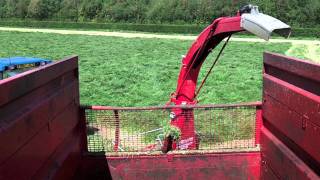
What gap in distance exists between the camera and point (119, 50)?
27391 mm

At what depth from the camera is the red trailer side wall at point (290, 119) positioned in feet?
9.45

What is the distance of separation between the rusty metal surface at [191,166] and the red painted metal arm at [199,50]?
1.67m

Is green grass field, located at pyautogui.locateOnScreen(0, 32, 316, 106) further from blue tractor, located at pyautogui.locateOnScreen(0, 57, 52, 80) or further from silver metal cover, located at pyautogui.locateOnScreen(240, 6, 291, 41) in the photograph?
silver metal cover, located at pyautogui.locateOnScreen(240, 6, 291, 41)

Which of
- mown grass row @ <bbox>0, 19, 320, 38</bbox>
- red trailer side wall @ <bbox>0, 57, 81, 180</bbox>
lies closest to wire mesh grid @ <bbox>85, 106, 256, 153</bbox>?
red trailer side wall @ <bbox>0, 57, 81, 180</bbox>

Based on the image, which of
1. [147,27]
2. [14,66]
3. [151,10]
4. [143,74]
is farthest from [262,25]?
[151,10]

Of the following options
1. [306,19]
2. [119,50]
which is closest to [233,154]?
[119,50]

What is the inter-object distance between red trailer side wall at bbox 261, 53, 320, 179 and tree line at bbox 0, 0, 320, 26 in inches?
2402

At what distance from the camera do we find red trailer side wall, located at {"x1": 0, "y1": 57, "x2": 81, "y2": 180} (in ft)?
7.85

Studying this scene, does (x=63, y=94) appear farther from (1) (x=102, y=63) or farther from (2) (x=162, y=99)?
(1) (x=102, y=63)

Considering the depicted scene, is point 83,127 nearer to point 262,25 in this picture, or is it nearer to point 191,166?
point 191,166

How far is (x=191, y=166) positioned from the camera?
4.29m

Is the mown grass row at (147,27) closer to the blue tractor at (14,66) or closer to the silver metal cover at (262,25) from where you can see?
the blue tractor at (14,66)

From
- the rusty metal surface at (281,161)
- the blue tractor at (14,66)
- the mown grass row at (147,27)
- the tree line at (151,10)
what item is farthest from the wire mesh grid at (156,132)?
the tree line at (151,10)

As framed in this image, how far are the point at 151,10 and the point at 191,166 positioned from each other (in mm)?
67488
